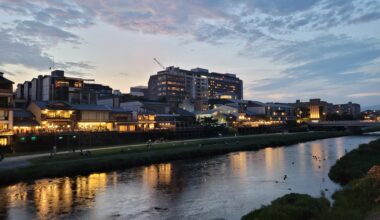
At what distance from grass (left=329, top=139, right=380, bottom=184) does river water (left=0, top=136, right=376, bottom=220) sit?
146 cm

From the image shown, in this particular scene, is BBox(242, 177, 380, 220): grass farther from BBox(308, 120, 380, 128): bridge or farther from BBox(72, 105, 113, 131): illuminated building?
BBox(308, 120, 380, 128): bridge

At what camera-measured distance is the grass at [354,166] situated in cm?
3428

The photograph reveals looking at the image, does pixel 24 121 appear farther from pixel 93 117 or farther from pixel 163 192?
pixel 163 192

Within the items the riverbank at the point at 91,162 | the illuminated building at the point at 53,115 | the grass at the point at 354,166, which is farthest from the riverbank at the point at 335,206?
the illuminated building at the point at 53,115

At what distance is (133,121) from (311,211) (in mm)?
78854

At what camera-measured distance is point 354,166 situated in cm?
3788

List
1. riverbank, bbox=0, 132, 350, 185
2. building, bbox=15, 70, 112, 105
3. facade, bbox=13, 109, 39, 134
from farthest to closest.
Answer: building, bbox=15, 70, 112, 105 < facade, bbox=13, 109, 39, 134 < riverbank, bbox=0, 132, 350, 185

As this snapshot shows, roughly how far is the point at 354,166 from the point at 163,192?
20.5 meters

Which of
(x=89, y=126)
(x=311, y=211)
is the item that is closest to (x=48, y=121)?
(x=89, y=126)

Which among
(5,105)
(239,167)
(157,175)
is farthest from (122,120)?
(157,175)

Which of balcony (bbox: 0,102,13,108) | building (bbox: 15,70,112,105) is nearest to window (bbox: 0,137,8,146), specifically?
balcony (bbox: 0,102,13,108)

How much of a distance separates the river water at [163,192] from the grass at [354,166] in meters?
1.46

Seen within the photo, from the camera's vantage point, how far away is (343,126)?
143m

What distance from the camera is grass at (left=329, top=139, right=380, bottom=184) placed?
1350 inches
